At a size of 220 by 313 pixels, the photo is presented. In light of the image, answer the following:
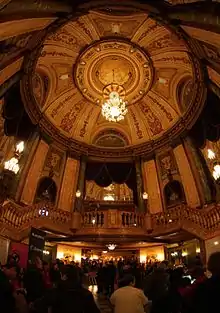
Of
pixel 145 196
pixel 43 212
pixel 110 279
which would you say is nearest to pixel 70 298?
pixel 110 279

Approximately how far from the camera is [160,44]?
54.2 ft

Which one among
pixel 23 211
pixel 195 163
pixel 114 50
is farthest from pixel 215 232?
pixel 114 50

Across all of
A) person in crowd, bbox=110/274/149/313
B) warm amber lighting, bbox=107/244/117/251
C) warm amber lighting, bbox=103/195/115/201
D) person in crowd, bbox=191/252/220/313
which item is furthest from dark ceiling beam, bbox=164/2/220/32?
warm amber lighting, bbox=103/195/115/201

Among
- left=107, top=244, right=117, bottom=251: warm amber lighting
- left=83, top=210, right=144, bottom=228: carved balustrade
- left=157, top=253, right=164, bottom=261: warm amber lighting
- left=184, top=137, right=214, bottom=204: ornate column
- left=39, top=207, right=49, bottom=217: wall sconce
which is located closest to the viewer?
left=39, top=207, right=49, bottom=217: wall sconce

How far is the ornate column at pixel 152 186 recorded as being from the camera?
18.2 meters

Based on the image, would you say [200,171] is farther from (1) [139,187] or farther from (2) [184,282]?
(2) [184,282]

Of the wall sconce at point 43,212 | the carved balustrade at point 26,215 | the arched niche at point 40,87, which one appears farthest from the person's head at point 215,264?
the arched niche at point 40,87

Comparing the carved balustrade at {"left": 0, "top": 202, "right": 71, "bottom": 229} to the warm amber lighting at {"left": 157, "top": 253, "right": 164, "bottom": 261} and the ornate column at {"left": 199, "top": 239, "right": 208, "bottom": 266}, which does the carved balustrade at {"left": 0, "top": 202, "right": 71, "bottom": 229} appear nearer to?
the warm amber lighting at {"left": 157, "top": 253, "right": 164, "bottom": 261}

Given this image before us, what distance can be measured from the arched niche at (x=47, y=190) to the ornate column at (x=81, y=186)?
1419mm

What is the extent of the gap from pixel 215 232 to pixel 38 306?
40.2 feet

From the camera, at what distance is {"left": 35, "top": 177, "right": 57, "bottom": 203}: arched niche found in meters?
18.1

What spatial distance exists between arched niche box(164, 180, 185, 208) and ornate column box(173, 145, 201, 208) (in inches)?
24.8

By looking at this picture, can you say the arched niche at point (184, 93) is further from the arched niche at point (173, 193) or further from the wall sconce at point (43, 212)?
the wall sconce at point (43, 212)

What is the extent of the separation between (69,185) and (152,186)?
203 inches
